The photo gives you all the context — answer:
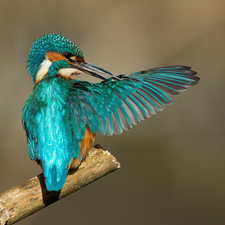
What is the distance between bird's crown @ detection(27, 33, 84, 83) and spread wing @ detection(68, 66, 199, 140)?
18cm

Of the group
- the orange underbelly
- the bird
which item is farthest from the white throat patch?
the orange underbelly

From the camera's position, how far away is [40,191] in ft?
4.02

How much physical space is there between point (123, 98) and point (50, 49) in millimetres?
426

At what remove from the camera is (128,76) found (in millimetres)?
1620

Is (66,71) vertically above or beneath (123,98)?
above

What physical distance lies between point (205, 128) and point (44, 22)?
2.02 meters

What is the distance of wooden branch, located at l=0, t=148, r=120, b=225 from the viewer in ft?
3.76

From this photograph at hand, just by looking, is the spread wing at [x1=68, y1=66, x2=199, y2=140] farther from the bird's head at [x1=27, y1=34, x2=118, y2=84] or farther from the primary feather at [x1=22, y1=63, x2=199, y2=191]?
the bird's head at [x1=27, y1=34, x2=118, y2=84]

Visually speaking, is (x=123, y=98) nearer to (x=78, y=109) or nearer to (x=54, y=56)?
(x=78, y=109)

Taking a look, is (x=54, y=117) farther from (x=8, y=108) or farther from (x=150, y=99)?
(x=8, y=108)

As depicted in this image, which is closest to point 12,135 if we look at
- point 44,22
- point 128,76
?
point 44,22

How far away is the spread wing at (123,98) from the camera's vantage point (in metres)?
1.38

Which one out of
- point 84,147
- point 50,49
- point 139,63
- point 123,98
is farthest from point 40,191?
point 139,63

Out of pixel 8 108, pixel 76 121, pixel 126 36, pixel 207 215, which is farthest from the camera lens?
pixel 126 36
